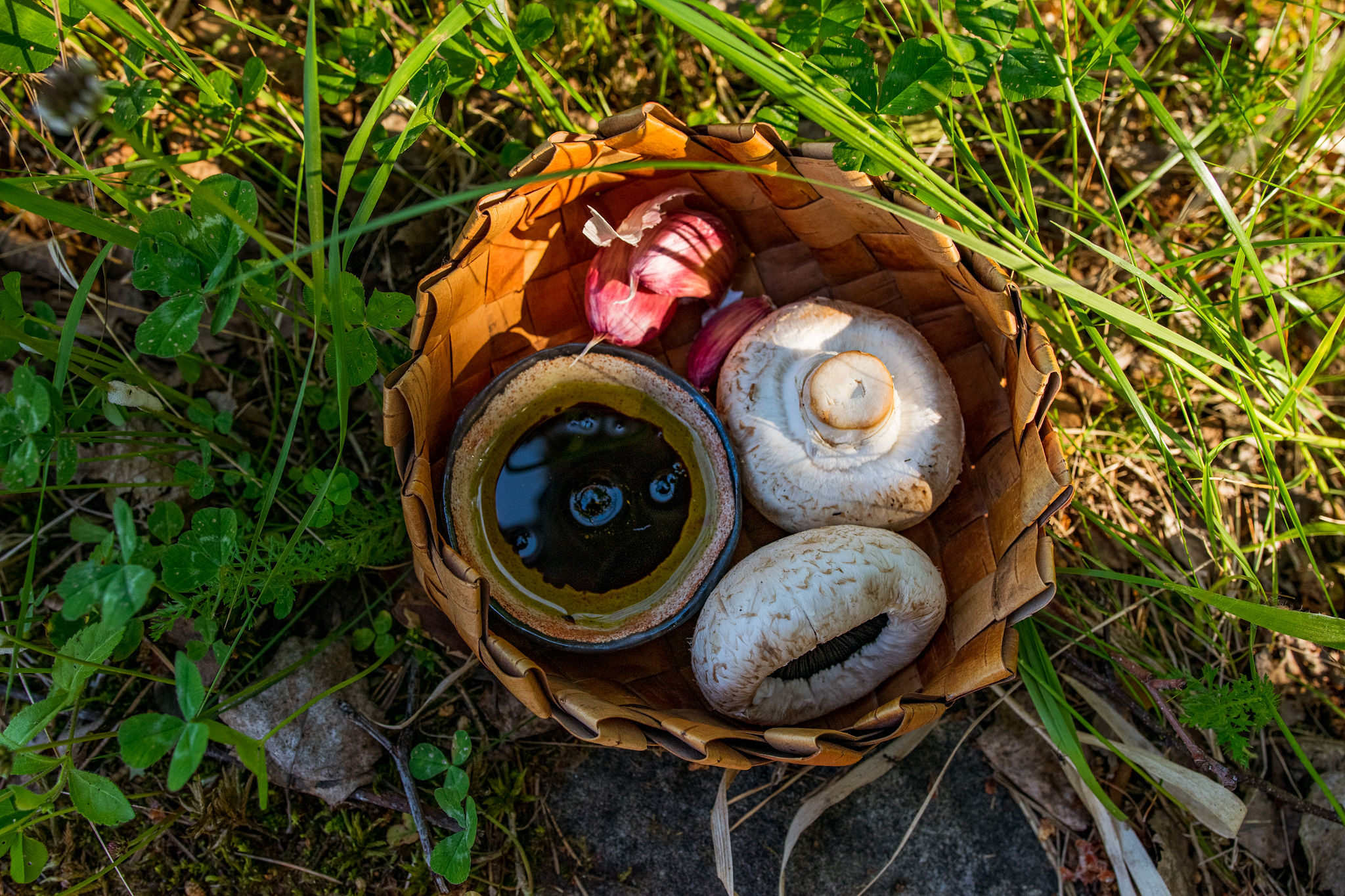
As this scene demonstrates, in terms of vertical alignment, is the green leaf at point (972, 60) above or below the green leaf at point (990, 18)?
below

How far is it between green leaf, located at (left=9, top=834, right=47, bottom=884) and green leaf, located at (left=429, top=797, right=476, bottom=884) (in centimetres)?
74

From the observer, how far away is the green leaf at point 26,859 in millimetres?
1548

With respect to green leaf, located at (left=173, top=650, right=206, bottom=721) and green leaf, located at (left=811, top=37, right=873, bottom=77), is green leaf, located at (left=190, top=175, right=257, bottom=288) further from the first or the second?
green leaf, located at (left=811, top=37, right=873, bottom=77)

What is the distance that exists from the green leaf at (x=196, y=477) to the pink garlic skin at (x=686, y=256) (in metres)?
1.10

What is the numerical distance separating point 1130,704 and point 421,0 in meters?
2.70

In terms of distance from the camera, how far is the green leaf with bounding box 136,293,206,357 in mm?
1616

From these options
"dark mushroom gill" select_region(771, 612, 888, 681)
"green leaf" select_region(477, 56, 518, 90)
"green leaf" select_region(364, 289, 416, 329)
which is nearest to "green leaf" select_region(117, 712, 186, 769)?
"green leaf" select_region(364, 289, 416, 329)

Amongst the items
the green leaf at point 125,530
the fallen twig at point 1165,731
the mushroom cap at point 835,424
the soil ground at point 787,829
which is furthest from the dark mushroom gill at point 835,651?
the green leaf at point 125,530

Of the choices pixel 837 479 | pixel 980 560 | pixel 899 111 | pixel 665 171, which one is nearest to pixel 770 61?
pixel 899 111

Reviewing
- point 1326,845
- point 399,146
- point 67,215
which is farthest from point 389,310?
point 1326,845

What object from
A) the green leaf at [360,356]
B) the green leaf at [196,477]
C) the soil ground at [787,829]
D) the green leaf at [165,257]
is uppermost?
the green leaf at [165,257]

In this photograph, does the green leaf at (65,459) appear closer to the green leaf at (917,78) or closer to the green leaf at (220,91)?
the green leaf at (220,91)

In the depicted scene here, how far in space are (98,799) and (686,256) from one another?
1681 mm

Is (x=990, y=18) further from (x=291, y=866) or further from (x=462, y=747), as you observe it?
(x=291, y=866)
